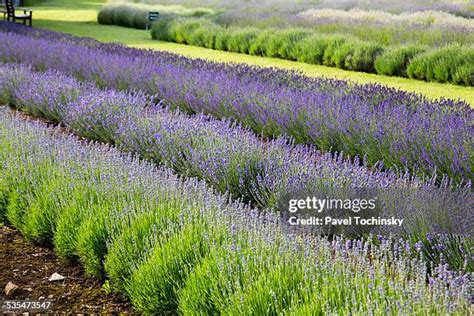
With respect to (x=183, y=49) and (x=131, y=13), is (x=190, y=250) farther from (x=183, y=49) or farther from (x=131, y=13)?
(x=131, y=13)

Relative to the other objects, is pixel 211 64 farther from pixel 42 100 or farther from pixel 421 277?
pixel 421 277

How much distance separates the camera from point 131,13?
2259cm

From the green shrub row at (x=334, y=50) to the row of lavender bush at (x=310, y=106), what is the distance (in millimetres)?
4019

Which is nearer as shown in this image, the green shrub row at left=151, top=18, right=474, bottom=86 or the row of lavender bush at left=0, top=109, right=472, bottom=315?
the row of lavender bush at left=0, top=109, right=472, bottom=315

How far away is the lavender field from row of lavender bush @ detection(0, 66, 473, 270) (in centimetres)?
1

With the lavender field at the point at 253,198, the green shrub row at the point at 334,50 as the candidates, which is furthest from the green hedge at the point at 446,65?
the lavender field at the point at 253,198

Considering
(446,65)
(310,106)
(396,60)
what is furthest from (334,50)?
(310,106)

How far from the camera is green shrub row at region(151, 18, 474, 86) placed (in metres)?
10.7

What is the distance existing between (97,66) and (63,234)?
5.41 metres

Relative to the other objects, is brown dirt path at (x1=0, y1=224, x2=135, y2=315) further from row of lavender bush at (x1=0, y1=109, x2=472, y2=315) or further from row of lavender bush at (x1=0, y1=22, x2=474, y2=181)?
row of lavender bush at (x1=0, y1=22, x2=474, y2=181)

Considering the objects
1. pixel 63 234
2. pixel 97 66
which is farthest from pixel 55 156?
pixel 97 66

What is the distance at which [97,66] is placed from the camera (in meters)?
8.50

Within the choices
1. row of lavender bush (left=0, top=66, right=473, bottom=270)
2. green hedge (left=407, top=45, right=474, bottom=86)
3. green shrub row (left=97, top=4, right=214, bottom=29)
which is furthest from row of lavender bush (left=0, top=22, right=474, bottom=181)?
green shrub row (left=97, top=4, right=214, bottom=29)

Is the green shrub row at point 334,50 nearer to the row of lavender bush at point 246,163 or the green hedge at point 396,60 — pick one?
the green hedge at point 396,60
